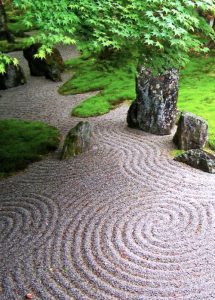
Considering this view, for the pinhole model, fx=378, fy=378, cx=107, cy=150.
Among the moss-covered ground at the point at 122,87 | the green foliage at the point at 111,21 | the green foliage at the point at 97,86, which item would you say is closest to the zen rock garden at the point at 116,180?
the green foliage at the point at 111,21

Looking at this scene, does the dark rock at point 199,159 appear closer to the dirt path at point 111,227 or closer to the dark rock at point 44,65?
the dirt path at point 111,227

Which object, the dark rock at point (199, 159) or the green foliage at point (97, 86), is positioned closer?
the dark rock at point (199, 159)

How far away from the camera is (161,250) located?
768 cm

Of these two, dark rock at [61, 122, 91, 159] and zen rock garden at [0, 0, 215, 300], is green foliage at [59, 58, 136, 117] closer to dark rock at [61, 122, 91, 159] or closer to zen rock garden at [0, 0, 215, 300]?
zen rock garden at [0, 0, 215, 300]

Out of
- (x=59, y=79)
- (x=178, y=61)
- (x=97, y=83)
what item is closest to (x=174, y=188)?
(x=178, y=61)

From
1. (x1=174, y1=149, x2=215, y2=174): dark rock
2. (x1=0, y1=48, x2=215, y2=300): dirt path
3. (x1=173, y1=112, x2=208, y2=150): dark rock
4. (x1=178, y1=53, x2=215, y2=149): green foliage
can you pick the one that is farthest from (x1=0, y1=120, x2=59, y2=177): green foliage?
(x1=178, y1=53, x2=215, y2=149): green foliage

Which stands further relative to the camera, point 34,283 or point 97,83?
point 97,83

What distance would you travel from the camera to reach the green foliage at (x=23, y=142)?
1216 cm

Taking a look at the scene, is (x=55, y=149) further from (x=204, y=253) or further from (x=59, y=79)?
(x=59, y=79)

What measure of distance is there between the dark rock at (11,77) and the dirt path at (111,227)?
1101 cm

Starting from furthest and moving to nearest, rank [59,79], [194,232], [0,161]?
[59,79] → [0,161] → [194,232]

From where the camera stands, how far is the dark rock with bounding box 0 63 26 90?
2203cm

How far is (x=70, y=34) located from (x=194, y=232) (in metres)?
4.89

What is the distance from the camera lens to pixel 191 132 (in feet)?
40.2
